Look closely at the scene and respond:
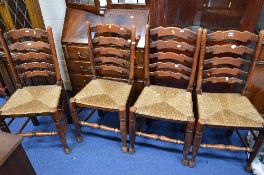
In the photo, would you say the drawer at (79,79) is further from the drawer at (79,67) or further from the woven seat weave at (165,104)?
the woven seat weave at (165,104)

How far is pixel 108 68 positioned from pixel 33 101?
27.3 inches

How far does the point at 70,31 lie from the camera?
7.28 ft

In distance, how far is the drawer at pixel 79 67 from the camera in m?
2.30

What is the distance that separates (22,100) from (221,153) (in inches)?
70.2

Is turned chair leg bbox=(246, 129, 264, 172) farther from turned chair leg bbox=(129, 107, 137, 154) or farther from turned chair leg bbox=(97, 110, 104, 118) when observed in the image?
turned chair leg bbox=(97, 110, 104, 118)

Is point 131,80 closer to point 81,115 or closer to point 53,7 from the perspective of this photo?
point 81,115

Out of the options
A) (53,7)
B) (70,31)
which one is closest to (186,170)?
(70,31)

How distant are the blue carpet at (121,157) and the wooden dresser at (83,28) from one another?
0.66 metres

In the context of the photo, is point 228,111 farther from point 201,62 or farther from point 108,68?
point 108,68

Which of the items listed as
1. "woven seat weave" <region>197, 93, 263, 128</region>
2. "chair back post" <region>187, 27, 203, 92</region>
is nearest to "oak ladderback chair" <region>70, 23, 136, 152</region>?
"chair back post" <region>187, 27, 203, 92</region>

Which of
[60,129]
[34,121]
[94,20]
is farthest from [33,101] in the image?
[94,20]

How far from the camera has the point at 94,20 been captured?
2.24 metres

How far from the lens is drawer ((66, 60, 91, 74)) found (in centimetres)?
230

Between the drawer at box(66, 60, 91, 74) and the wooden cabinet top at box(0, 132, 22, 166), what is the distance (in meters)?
1.13
